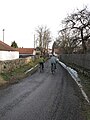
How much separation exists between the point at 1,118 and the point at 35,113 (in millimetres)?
1231

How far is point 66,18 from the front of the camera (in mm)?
47719

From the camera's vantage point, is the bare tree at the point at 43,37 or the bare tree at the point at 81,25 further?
the bare tree at the point at 43,37

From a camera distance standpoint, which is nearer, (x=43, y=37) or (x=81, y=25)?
(x=81, y=25)

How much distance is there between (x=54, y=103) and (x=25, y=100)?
1.24 m

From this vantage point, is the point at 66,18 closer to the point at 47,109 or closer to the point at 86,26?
the point at 86,26

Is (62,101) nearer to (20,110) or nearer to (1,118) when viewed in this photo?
(20,110)

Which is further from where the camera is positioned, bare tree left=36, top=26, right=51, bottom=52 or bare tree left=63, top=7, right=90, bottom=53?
bare tree left=36, top=26, right=51, bottom=52

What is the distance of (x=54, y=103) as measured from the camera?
10422 mm

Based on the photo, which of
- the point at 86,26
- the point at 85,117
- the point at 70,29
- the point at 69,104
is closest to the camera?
the point at 85,117

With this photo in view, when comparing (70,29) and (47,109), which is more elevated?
(70,29)

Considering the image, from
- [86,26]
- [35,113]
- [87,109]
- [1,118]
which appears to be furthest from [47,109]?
[86,26]

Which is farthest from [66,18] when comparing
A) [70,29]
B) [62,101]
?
[62,101]

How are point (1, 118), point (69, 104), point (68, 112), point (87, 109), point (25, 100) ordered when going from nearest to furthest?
point (1, 118), point (68, 112), point (87, 109), point (69, 104), point (25, 100)

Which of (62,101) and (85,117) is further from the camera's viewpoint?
(62,101)
